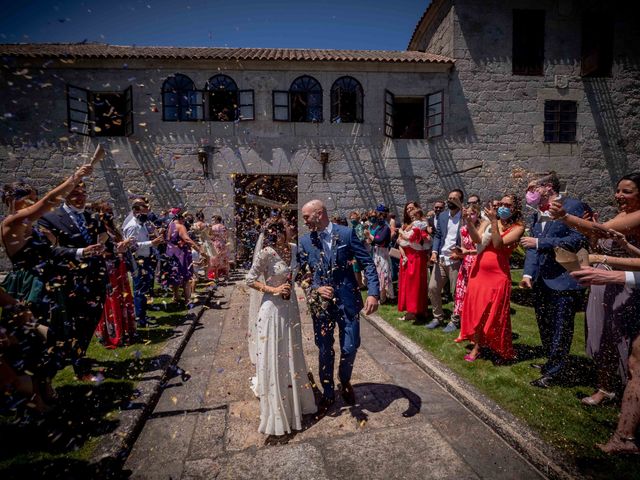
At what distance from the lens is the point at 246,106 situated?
1303cm

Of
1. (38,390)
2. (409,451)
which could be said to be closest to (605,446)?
(409,451)

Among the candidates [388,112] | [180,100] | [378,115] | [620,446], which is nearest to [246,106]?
[180,100]

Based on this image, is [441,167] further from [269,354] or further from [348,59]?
[269,354]

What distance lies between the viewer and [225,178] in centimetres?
1311

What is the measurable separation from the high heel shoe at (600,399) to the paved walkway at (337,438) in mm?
1164

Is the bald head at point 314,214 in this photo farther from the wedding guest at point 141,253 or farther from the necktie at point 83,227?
the wedding guest at point 141,253

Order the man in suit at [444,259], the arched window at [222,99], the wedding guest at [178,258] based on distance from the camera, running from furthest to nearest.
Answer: the arched window at [222,99]
the wedding guest at [178,258]
the man in suit at [444,259]

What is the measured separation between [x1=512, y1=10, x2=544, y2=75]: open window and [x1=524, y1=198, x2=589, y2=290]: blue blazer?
41.5 ft

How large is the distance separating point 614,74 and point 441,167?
26.4 feet

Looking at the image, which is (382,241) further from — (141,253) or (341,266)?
(141,253)

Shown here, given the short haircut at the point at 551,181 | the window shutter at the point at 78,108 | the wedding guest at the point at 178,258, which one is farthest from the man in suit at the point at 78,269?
the window shutter at the point at 78,108

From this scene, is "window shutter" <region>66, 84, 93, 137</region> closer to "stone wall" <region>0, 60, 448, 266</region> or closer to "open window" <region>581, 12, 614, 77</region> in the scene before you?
"stone wall" <region>0, 60, 448, 266</region>

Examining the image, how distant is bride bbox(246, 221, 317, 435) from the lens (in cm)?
321

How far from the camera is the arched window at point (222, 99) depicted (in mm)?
12828
